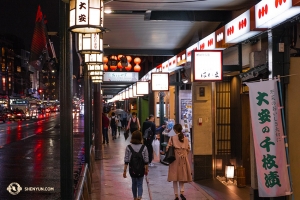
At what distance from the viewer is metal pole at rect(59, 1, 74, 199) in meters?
6.89

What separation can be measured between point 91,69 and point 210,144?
600 centimetres

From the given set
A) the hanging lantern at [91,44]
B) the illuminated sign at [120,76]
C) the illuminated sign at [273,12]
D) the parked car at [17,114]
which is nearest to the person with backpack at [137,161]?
the hanging lantern at [91,44]

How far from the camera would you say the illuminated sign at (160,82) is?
18.1 meters

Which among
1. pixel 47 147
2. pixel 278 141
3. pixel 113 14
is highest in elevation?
pixel 113 14

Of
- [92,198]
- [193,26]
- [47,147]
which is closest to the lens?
[92,198]

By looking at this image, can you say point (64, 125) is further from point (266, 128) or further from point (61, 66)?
point (266, 128)

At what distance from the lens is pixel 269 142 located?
7371 mm

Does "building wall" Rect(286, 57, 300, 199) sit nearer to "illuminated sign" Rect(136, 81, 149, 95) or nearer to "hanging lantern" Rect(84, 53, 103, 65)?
"hanging lantern" Rect(84, 53, 103, 65)

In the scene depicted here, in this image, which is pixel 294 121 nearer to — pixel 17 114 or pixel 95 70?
pixel 95 70

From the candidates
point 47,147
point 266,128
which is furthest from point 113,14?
point 47,147

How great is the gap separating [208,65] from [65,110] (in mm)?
5624

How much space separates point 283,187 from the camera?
7402 millimetres

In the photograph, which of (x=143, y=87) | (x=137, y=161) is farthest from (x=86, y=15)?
(x=143, y=87)

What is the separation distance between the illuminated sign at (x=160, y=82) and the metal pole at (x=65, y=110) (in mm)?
11140
